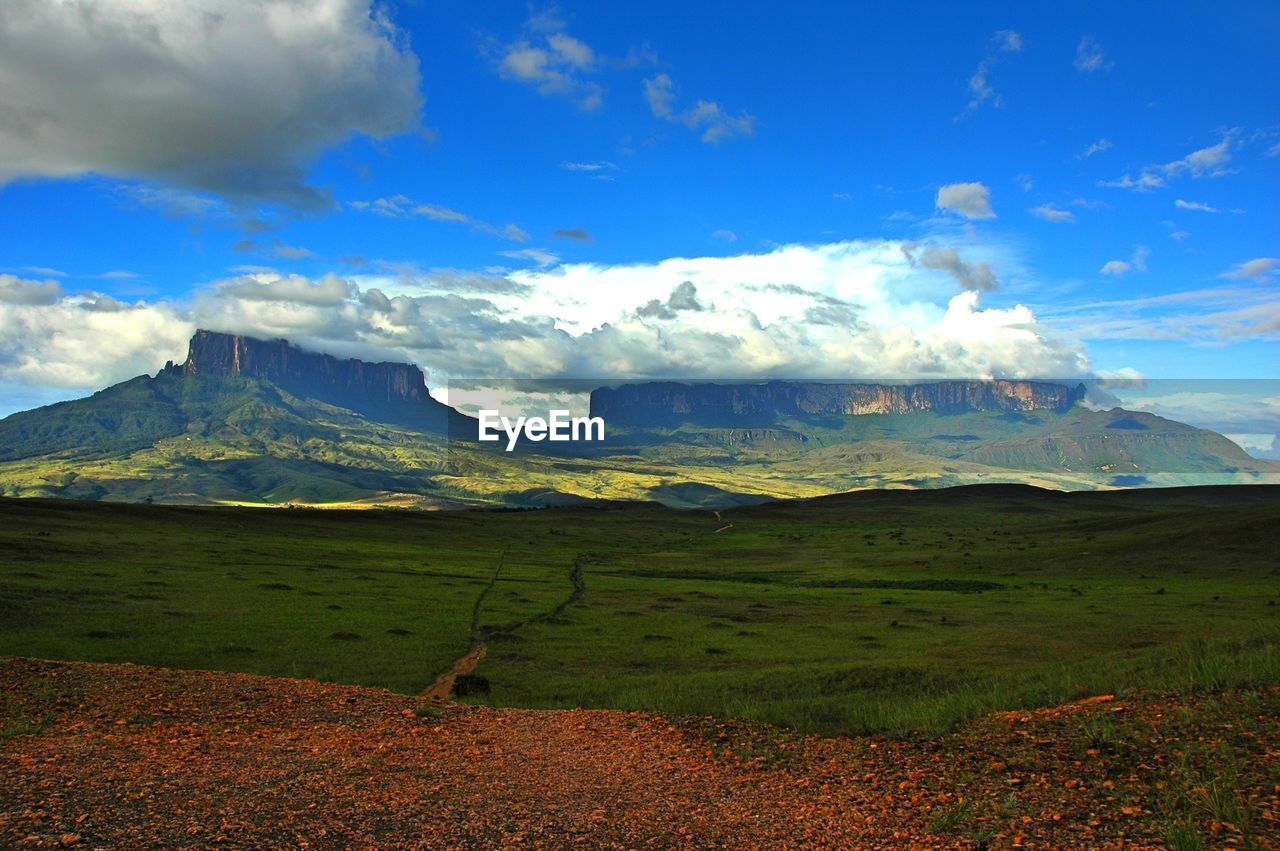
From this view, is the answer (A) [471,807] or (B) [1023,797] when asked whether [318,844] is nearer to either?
(A) [471,807]

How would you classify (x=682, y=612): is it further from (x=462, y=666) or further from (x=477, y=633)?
(x=462, y=666)

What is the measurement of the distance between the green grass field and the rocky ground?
309cm

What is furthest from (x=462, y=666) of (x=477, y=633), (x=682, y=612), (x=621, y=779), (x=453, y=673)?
(x=682, y=612)

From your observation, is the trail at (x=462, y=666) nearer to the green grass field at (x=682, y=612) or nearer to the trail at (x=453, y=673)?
the trail at (x=453, y=673)

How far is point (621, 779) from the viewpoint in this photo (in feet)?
53.4

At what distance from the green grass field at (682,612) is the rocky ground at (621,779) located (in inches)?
122

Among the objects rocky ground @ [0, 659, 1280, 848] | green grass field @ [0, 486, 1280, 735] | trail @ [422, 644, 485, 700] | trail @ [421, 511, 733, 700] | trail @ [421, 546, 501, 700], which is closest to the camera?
rocky ground @ [0, 659, 1280, 848]

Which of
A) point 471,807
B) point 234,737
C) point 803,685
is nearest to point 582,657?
point 803,685

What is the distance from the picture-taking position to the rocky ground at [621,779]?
12.3m

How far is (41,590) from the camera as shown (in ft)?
150

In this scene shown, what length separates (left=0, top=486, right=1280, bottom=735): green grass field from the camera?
2689cm

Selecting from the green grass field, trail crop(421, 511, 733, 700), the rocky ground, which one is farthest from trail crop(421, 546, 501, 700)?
the rocky ground

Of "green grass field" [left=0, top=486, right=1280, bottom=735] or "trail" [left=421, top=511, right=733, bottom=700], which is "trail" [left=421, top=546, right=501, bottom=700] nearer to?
"trail" [left=421, top=511, right=733, bottom=700]

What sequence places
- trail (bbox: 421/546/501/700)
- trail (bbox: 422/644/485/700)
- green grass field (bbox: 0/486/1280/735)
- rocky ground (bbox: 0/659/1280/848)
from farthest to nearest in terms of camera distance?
trail (bbox: 421/546/501/700), trail (bbox: 422/644/485/700), green grass field (bbox: 0/486/1280/735), rocky ground (bbox: 0/659/1280/848)
